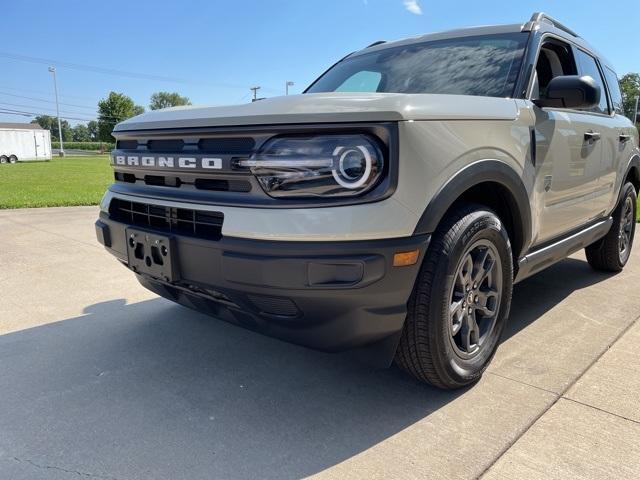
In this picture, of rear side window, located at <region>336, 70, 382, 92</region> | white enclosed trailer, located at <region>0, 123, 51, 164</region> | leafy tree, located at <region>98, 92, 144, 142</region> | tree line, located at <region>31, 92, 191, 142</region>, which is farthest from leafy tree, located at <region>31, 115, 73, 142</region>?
rear side window, located at <region>336, 70, 382, 92</region>

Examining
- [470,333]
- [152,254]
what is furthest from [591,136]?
[152,254]

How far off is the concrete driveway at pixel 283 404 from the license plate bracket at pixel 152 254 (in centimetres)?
61

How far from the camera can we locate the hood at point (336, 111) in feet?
6.04

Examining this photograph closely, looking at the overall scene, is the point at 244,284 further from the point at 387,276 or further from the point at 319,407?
the point at 319,407

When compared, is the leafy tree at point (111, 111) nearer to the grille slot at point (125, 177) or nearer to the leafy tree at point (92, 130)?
the leafy tree at point (92, 130)

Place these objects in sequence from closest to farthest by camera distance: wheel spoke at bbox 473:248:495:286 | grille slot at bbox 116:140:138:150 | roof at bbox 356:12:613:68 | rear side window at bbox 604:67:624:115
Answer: wheel spoke at bbox 473:248:495:286, grille slot at bbox 116:140:138:150, roof at bbox 356:12:613:68, rear side window at bbox 604:67:624:115

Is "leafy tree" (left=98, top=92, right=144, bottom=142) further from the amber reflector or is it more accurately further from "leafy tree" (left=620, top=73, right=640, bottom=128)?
the amber reflector

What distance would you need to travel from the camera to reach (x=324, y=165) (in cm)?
185

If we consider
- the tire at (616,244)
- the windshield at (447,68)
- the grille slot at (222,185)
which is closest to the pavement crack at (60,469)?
the grille slot at (222,185)

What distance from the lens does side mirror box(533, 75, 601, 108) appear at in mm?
2604

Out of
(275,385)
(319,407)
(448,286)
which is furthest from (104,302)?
(448,286)

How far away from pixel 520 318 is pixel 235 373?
201cm

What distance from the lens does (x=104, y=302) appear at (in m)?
3.77

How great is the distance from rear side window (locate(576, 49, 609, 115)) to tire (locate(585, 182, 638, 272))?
86 centimetres
